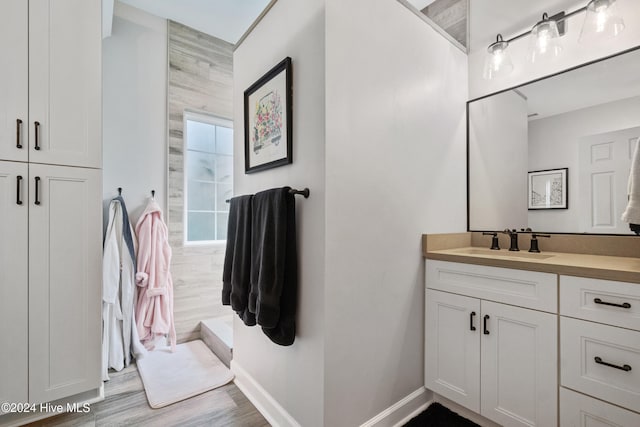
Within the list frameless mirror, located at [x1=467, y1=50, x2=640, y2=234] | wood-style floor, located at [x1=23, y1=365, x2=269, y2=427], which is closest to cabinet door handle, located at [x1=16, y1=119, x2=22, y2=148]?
wood-style floor, located at [x1=23, y1=365, x2=269, y2=427]

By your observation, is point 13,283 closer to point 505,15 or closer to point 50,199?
point 50,199

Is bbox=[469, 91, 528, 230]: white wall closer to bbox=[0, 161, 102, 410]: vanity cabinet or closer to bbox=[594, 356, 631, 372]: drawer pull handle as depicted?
bbox=[594, 356, 631, 372]: drawer pull handle

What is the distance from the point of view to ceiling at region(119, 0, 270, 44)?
238 centimetres

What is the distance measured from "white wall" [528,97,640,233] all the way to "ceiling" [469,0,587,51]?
2.02 ft

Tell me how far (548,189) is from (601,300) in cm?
81

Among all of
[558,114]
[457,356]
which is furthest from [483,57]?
[457,356]

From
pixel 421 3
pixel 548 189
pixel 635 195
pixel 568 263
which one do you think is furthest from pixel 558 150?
pixel 421 3

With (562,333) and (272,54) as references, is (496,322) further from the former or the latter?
(272,54)

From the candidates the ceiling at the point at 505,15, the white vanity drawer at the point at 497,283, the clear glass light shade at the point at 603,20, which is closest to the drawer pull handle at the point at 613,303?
the white vanity drawer at the point at 497,283

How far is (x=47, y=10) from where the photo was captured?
5.15 feet

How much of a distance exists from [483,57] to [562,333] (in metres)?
1.78

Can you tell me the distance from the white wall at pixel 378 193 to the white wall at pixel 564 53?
33cm

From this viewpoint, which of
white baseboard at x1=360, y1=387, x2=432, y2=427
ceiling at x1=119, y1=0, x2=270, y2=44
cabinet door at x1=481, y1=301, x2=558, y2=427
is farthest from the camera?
ceiling at x1=119, y1=0, x2=270, y2=44

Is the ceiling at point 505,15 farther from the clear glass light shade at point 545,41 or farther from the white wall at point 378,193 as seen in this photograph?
the white wall at point 378,193
